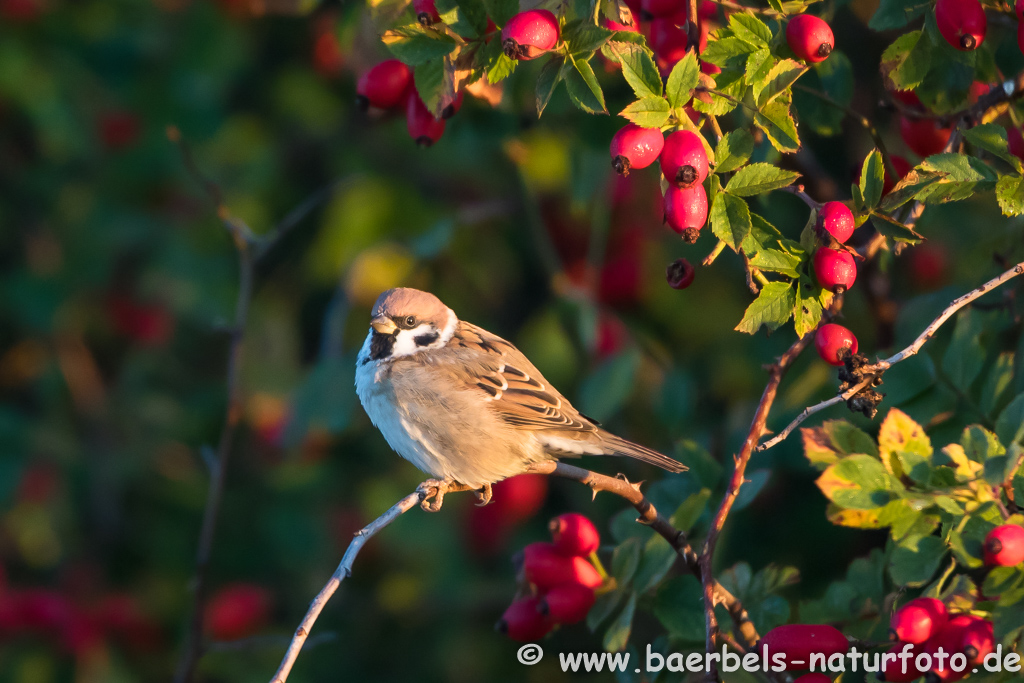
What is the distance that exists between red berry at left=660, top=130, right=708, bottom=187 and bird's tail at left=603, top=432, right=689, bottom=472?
114cm

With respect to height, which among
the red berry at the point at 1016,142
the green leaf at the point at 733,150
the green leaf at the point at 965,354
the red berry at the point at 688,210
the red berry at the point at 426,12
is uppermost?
the red berry at the point at 426,12

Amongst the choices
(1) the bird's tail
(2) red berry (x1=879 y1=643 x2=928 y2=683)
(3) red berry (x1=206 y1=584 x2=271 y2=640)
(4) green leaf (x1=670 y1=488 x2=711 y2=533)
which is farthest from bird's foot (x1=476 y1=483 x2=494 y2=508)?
(3) red berry (x1=206 y1=584 x2=271 y2=640)

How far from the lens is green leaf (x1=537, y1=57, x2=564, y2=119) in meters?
1.99

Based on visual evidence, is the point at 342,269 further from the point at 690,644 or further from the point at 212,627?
the point at 690,644

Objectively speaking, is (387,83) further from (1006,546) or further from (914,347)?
(1006,546)

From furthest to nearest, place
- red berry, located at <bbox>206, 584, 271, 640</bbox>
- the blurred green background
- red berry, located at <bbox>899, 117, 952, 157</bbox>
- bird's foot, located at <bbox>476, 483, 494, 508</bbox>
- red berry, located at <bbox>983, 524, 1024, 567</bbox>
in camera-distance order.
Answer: red berry, located at <bbox>206, 584, 271, 640</bbox>
the blurred green background
bird's foot, located at <bbox>476, 483, 494, 508</bbox>
red berry, located at <bbox>899, 117, 952, 157</bbox>
red berry, located at <bbox>983, 524, 1024, 567</bbox>

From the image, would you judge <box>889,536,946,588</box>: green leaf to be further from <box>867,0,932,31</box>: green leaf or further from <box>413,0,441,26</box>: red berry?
<box>413,0,441,26</box>: red berry

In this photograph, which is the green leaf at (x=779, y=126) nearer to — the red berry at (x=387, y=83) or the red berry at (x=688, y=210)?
the red berry at (x=688, y=210)

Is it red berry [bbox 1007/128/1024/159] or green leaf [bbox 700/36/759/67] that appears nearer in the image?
green leaf [bbox 700/36/759/67]

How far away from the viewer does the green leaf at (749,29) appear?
2.00 meters

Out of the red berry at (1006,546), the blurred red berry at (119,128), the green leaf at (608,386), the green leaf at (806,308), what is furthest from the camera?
the blurred red berry at (119,128)

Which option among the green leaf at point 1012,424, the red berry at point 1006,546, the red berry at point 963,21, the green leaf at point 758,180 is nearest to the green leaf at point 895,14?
the red berry at point 963,21

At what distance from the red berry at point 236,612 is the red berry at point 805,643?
3259mm

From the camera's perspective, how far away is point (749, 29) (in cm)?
201
